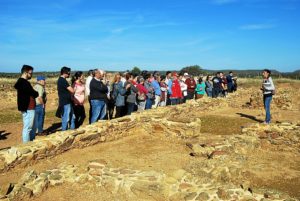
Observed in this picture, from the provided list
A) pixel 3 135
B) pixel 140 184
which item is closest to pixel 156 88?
pixel 3 135

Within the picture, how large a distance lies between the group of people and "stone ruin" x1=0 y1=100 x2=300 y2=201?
0.82 meters

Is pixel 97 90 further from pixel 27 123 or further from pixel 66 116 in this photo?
pixel 27 123

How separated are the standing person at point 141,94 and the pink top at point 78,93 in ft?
8.65

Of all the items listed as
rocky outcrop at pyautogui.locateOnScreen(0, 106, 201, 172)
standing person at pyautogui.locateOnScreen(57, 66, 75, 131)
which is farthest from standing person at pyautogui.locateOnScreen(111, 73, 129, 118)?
standing person at pyautogui.locateOnScreen(57, 66, 75, 131)

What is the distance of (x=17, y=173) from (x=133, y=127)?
474cm

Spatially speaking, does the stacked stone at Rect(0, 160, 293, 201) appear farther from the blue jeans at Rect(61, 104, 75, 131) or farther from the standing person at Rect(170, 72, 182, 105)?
the standing person at Rect(170, 72, 182, 105)

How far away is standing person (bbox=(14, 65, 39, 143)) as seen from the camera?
768 cm

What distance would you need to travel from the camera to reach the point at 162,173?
→ 245 inches

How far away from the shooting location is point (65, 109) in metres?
9.59

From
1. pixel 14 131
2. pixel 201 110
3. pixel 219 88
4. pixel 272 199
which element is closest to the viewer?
pixel 272 199

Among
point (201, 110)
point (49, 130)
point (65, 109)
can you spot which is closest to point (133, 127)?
point (65, 109)

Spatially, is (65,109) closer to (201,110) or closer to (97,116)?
(97,116)

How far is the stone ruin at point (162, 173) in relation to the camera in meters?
5.66

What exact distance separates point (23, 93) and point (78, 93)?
2616 mm
